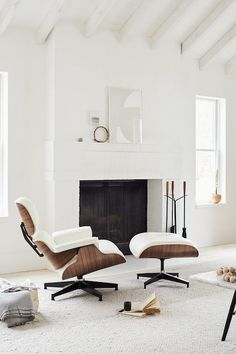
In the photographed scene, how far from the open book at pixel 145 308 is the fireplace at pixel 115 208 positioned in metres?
2.29

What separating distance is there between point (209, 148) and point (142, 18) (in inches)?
97.4

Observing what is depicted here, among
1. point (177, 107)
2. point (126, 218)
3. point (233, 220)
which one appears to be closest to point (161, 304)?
point (126, 218)

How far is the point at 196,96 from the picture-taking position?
727 cm

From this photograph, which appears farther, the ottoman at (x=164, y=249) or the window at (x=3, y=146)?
the window at (x=3, y=146)

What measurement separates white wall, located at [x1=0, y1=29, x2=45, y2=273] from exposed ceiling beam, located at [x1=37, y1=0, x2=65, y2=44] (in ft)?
0.38

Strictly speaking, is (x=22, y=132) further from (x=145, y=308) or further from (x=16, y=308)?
(x=145, y=308)

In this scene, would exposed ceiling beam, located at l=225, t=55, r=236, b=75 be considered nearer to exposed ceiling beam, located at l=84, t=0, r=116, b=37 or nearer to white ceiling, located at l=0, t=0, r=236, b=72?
white ceiling, located at l=0, t=0, r=236, b=72

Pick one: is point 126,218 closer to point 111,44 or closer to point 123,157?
point 123,157

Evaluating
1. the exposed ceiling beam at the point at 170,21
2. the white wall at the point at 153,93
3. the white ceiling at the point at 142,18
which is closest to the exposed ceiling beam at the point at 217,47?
the white ceiling at the point at 142,18

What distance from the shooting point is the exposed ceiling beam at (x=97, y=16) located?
537 centimetres

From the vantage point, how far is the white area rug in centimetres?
326

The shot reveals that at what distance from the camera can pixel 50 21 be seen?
5.38 meters

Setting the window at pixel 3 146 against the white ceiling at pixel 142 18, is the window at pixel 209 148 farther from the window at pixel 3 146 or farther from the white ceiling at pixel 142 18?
the window at pixel 3 146

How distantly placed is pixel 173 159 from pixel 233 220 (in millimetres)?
1795
